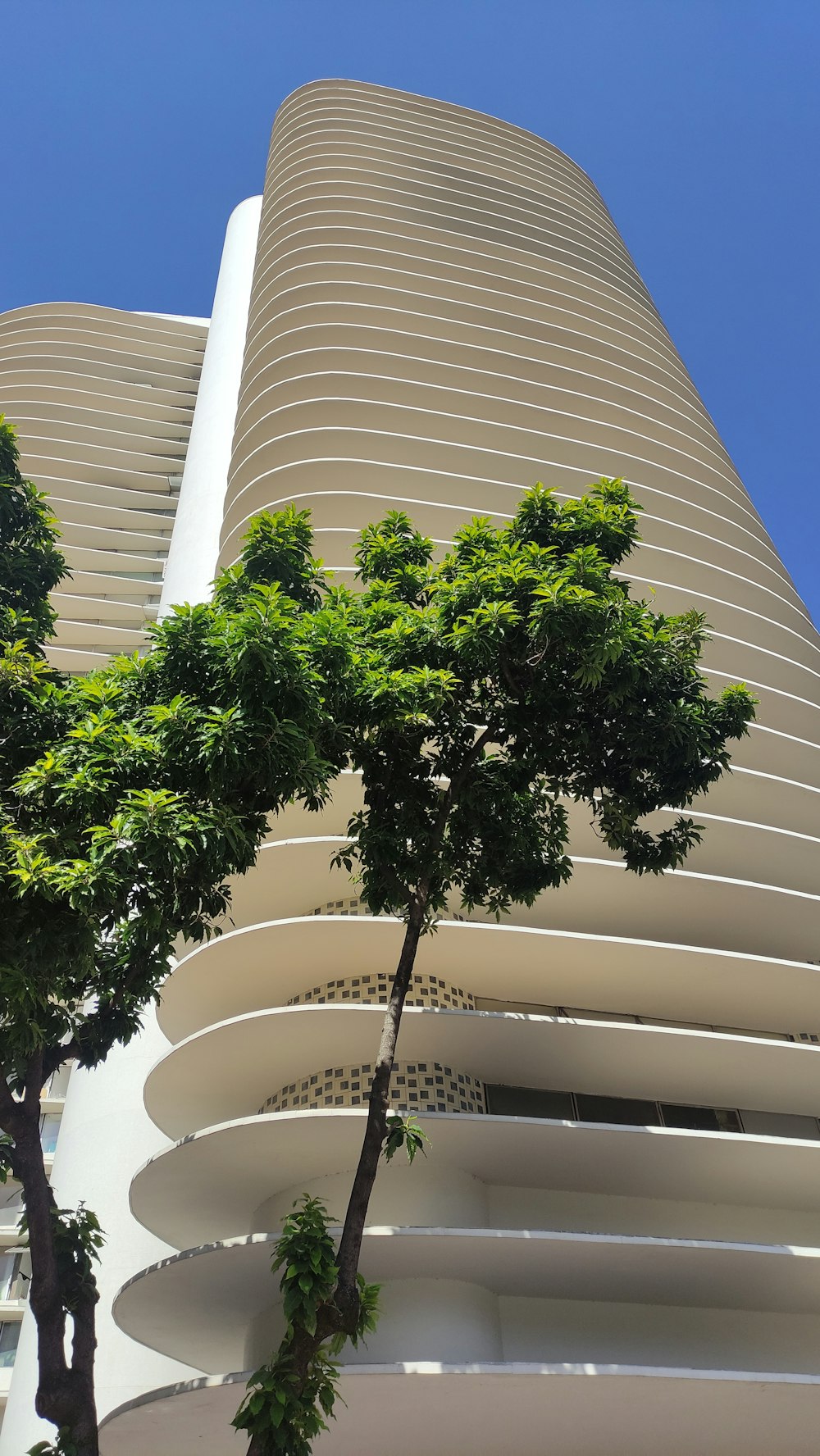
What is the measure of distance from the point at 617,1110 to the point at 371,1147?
21.3ft

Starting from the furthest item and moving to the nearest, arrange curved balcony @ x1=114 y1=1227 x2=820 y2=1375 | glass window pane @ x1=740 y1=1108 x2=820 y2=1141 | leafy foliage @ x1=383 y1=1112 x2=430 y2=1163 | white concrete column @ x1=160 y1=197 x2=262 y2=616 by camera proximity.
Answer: white concrete column @ x1=160 y1=197 x2=262 y2=616 < glass window pane @ x1=740 y1=1108 x2=820 y2=1141 < curved balcony @ x1=114 y1=1227 x2=820 y2=1375 < leafy foliage @ x1=383 y1=1112 x2=430 y2=1163

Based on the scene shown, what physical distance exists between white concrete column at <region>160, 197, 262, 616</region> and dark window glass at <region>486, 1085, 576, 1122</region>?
12.0m

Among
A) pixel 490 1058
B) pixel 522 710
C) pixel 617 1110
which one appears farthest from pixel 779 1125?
pixel 522 710

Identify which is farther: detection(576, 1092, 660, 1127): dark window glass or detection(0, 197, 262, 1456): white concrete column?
detection(0, 197, 262, 1456): white concrete column

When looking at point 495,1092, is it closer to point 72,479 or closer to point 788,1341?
point 788,1341

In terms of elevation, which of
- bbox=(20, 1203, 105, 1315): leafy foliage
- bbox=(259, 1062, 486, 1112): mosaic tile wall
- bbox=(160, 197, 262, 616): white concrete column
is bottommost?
bbox=(20, 1203, 105, 1315): leafy foliage

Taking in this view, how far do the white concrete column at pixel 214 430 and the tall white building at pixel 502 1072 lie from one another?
1.97 metres

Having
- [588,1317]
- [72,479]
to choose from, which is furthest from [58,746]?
[72,479]

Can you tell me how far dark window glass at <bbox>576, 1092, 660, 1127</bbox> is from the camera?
12.5 m

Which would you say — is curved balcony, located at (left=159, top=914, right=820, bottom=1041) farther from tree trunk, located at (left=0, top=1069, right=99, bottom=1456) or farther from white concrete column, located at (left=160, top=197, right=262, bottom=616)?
white concrete column, located at (left=160, top=197, right=262, bottom=616)

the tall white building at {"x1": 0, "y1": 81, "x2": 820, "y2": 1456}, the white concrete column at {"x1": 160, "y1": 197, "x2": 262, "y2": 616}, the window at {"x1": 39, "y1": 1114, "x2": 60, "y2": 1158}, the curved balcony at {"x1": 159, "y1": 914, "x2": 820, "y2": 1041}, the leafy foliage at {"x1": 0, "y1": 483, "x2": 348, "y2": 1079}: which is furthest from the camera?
the white concrete column at {"x1": 160, "y1": 197, "x2": 262, "y2": 616}

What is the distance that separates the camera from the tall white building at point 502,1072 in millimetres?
9500

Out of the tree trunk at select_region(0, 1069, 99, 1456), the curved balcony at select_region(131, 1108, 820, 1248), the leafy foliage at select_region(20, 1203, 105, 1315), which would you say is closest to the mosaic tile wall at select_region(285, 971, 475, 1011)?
the curved balcony at select_region(131, 1108, 820, 1248)

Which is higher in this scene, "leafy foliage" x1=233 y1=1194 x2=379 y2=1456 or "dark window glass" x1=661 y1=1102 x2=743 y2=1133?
"dark window glass" x1=661 y1=1102 x2=743 y2=1133
